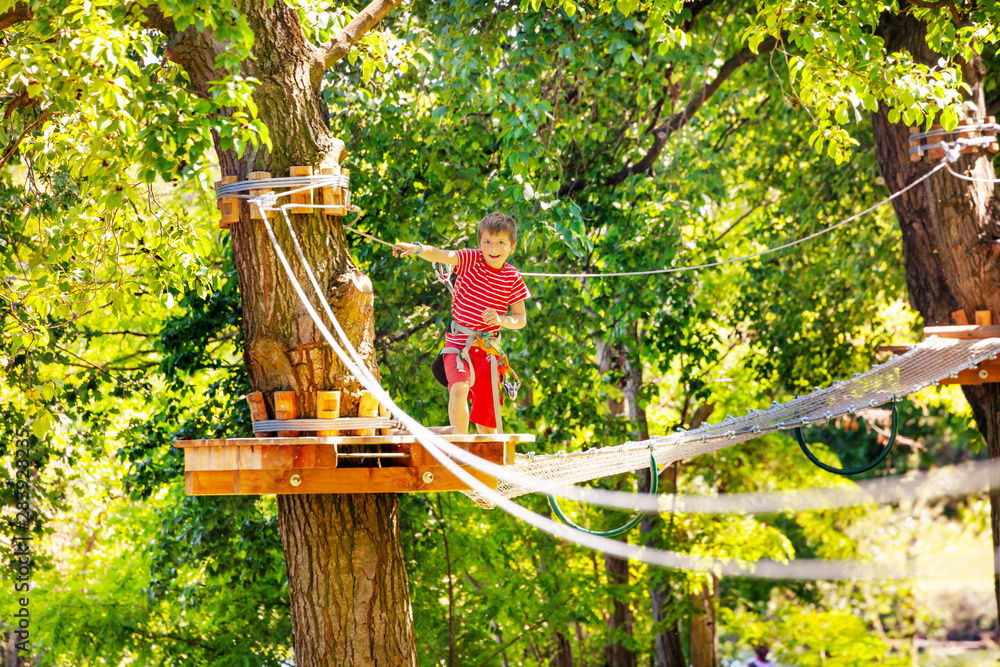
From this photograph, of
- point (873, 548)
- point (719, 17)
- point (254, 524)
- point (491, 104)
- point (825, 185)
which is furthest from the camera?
point (873, 548)

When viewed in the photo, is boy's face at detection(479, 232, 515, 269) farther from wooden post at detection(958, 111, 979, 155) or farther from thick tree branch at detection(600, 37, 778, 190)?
wooden post at detection(958, 111, 979, 155)

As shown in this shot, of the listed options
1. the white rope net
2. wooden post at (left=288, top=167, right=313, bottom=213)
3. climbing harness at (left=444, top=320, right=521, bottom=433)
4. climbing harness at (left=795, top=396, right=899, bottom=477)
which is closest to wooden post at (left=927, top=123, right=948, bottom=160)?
the white rope net

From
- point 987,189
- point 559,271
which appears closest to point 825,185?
point 987,189

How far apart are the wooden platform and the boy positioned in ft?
0.89

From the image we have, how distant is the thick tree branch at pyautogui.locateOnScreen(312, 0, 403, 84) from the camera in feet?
11.2

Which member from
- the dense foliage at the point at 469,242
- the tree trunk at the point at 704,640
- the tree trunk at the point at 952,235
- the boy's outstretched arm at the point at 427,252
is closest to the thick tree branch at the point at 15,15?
the dense foliage at the point at 469,242

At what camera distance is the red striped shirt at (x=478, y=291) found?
323 cm

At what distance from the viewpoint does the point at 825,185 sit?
22.8 feet

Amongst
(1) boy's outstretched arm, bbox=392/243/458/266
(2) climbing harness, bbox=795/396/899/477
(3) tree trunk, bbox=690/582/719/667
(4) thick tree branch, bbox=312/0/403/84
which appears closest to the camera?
(1) boy's outstretched arm, bbox=392/243/458/266

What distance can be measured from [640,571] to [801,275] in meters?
2.75

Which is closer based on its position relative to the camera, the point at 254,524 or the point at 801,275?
the point at 254,524

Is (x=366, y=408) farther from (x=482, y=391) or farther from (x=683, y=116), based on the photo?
(x=683, y=116)

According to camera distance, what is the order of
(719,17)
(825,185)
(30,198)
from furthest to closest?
1. (825,185)
2. (719,17)
3. (30,198)

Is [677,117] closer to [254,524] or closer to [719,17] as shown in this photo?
[719,17]
